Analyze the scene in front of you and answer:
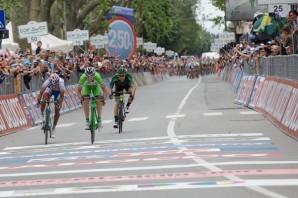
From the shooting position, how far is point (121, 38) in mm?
60094

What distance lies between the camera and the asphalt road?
11.9 m

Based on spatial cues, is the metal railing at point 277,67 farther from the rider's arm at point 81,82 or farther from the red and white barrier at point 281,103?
the rider's arm at point 81,82

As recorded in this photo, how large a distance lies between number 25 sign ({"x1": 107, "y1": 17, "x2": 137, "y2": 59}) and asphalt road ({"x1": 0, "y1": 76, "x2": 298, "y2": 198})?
31.8 metres

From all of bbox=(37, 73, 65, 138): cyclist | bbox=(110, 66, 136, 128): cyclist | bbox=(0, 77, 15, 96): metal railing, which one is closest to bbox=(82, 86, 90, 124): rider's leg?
bbox=(37, 73, 65, 138): cyclist

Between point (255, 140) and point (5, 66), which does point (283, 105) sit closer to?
point (255, 140)

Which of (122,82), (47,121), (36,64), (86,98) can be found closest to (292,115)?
(86,98)

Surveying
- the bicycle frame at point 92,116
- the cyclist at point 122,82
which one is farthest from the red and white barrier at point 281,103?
the bicycle frame at point 92,116

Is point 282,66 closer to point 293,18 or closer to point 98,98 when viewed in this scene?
point 293,18

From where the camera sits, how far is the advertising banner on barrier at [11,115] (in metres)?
26.1

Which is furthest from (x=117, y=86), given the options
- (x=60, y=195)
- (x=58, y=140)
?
(x=60, y=195)

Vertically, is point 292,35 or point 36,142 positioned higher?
point 292,35

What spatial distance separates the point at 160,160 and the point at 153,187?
3575mm

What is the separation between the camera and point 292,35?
2353 centimetres

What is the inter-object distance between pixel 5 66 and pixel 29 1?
64.9 ft
